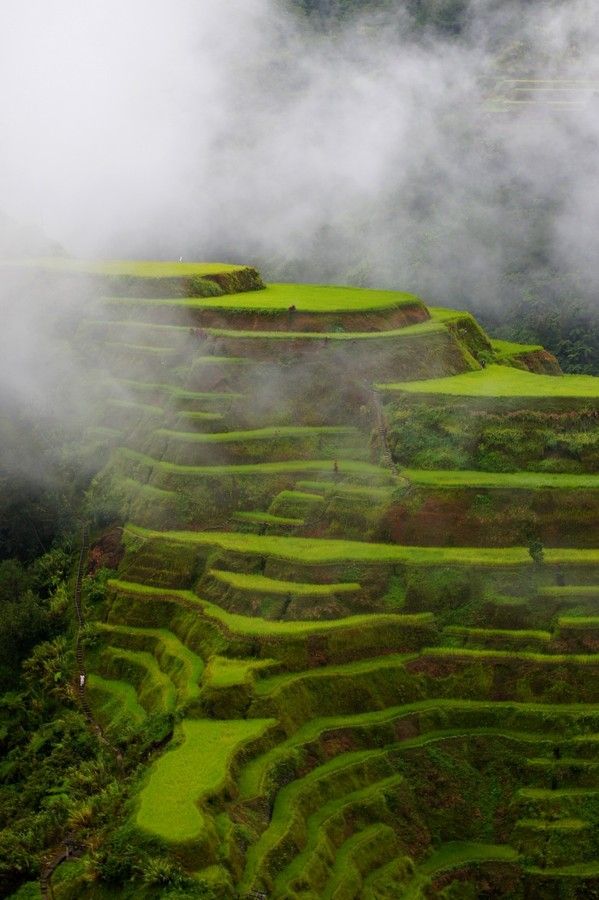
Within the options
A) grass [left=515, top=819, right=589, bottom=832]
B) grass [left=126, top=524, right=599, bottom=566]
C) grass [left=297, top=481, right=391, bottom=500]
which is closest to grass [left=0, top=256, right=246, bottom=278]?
grass [left=297, top=481, right=391, bottom=500]

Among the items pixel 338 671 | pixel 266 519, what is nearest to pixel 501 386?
pixel 266 519

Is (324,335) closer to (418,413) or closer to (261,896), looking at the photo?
(418,413)

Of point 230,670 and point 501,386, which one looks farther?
point 501,386

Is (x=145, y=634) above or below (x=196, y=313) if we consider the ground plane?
below

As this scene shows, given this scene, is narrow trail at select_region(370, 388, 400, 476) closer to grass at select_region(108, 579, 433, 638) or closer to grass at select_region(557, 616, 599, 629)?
grass at select_region(108, 579, 433, 638)

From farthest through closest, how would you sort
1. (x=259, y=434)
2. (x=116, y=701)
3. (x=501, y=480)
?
1. (x=259, y=434)
2. (x=501, y=480)
3. (x=116, y=701)

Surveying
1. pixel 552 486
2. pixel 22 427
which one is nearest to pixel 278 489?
pixel 552 486

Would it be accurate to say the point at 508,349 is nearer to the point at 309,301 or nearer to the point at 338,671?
the point at 309,301

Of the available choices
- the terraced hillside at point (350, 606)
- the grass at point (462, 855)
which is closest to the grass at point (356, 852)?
the terraced hillside at point (350, 606)
